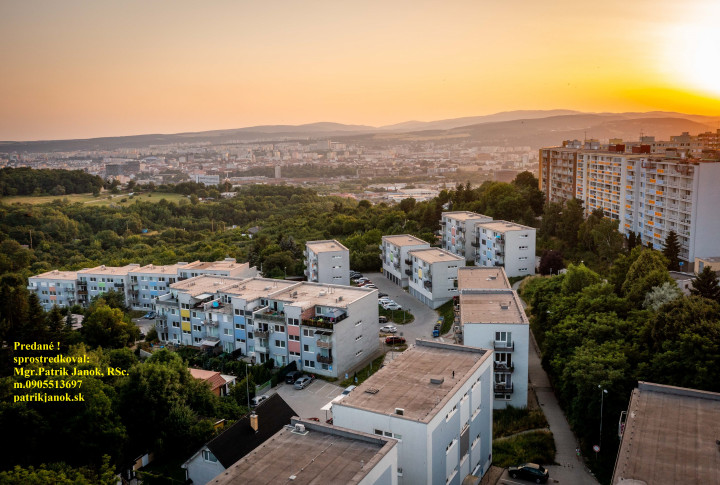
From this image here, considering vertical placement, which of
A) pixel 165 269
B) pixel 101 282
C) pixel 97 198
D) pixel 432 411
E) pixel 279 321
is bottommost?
pixel 101 282

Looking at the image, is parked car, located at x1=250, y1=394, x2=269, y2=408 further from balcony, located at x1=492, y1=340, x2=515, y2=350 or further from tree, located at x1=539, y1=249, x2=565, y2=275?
tree, located at x1=539, y1=249, x2=565, y2=275

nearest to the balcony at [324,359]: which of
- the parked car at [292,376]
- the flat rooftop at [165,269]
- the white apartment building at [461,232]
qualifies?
the parked car at [292,376]

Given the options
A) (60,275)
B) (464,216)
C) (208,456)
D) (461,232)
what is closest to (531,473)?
(208,456)

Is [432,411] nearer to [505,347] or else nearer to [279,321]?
[505,347]

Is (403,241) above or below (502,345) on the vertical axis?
above

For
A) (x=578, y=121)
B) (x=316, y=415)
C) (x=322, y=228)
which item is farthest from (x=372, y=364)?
(x=578, y=121)

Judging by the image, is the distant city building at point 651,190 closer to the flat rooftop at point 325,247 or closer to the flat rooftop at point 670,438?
the flat rooftop at point 325,247
